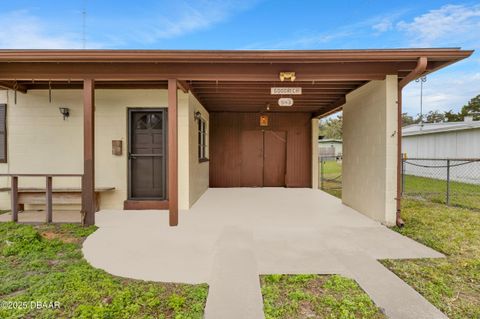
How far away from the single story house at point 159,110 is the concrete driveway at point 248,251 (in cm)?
55

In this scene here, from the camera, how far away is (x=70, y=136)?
5113 millimetres

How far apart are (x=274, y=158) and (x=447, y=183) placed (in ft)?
15.7

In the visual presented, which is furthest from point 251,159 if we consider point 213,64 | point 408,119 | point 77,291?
point 408,119

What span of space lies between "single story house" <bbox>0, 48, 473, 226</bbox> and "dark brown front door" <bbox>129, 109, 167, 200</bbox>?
20 millimetres

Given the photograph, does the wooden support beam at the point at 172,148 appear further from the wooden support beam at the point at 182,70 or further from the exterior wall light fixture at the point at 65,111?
the exterior wall light fixture at the point at 65,111

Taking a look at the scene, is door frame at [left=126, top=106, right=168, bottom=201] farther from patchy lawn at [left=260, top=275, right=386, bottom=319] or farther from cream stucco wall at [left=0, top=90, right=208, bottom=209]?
patchy lawn at [left=260, top=275, right=386, bottom=319]

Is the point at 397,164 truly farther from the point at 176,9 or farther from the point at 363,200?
the point at 176,9

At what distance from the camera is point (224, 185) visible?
8.86 metres

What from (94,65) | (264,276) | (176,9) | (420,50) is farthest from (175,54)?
(176,9)

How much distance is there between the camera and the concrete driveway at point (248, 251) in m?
2.02

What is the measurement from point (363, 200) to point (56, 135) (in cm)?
614

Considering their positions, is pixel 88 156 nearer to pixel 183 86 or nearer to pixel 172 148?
pixel 172 148

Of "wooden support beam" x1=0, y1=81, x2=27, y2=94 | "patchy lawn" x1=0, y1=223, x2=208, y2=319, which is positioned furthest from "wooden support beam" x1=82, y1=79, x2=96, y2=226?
"wooden support beam" x1=0, y1=81, x2=27, y2=94

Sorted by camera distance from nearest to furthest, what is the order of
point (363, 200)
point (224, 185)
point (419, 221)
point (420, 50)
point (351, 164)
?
point (420, 50)
point (419, 221)
point (363, 200)
point (351, 164)
point (224, 185)
